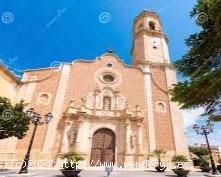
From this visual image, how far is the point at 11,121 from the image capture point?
48.8 ft

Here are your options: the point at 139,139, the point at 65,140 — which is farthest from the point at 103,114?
the point at 65,140

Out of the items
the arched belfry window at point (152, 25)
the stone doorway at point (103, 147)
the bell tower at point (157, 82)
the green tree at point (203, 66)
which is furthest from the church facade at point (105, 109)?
the green tree at point (203, 66)

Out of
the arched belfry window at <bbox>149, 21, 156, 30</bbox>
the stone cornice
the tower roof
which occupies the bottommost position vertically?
the stone cornice

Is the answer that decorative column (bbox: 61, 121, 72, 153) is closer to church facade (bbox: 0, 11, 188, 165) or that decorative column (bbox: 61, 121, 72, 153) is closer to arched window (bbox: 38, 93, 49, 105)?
church facade (bbox: 0, 11, 188, 165)

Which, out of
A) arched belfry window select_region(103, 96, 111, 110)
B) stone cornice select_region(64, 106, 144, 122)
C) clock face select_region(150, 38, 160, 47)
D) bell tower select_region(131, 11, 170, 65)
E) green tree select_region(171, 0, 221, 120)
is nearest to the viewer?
green tree select_region(171, 0, 221, 120)

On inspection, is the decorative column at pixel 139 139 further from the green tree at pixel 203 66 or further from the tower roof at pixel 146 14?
the tower roof at pixel 146 14

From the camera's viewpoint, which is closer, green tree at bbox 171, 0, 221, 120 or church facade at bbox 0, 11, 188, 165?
green tree at bbox 171, 0, 221, 120

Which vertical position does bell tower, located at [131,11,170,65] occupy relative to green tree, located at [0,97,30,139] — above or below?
above

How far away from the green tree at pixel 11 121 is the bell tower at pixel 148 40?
18351 millimetres

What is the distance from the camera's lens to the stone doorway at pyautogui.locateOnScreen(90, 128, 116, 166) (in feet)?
70.6

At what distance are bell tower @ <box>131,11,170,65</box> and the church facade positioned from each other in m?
Result: 0.23

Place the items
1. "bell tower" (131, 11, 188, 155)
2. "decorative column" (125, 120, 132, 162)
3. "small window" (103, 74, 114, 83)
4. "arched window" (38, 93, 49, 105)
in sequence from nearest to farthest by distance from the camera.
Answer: "decorative column" (125, 120, 132, 162), "bell tower" (131, 11, 188, 155), "arched window" (38, 93, 49, 105), "small window" (103, 74, 114, 83)

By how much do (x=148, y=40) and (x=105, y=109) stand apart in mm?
13645

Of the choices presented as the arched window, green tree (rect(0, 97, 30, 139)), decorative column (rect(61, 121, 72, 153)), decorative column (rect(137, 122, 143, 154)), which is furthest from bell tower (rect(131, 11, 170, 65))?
green tree (rect(0, 97, 30, 139))
